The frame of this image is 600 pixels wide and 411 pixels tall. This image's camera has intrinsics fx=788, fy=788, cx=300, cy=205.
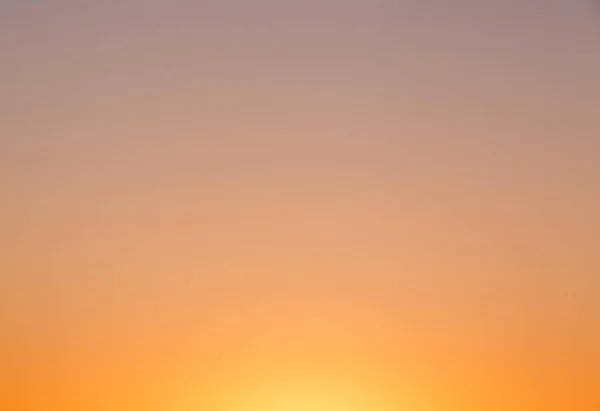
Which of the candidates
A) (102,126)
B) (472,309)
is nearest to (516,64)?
(472,309)

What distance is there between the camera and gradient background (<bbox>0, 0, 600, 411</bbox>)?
5.72 ft

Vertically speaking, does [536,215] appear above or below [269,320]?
above

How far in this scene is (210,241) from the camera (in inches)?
69.6

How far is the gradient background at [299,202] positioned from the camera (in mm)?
1743

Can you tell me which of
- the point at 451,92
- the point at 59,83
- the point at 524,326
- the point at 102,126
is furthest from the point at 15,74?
the point at 524,326

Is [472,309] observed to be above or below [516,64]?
below

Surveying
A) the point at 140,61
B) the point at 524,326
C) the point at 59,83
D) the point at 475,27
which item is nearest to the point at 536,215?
the point at 524,326

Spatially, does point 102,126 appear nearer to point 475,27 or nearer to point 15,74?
point 15,74

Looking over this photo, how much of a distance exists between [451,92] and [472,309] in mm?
490

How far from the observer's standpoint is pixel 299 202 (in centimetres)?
178

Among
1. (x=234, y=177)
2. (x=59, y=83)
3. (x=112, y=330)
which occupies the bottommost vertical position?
(x=112, y=330)

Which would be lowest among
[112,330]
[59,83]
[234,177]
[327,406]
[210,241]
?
[327,406]

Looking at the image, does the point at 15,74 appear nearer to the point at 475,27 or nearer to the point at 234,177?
the point at 234,177

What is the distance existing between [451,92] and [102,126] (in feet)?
2.61
